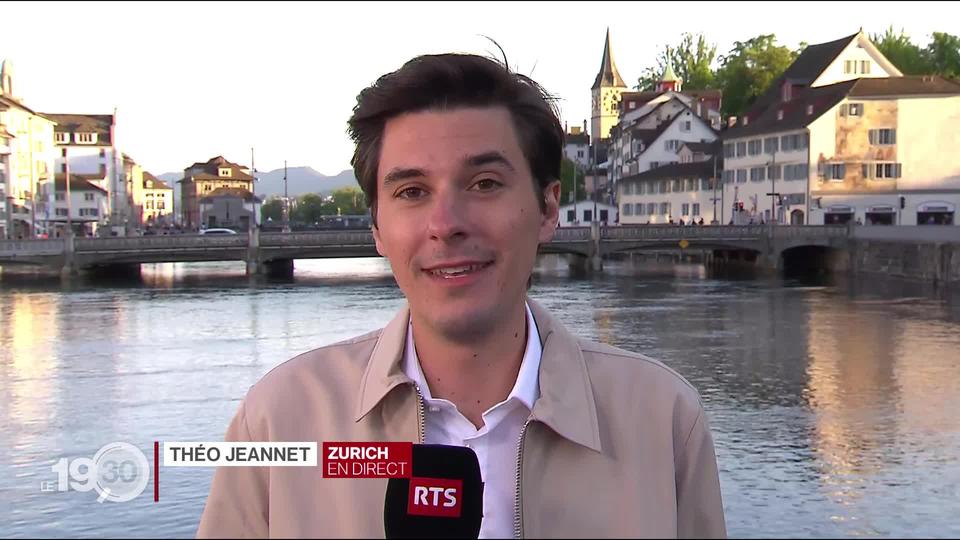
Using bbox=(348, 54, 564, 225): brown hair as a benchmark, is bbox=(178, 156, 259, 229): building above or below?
above

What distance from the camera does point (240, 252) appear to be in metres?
55.1

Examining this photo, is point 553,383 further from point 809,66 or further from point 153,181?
point 153,181

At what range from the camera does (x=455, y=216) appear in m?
2.23

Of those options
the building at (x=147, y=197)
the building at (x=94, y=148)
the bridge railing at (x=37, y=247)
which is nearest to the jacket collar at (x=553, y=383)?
the bridge railing at (x=37, y=247)

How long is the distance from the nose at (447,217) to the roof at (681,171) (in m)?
73.6

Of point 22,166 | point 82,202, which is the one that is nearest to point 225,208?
point 82,202

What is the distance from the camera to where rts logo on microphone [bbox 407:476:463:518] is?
1.76 meters

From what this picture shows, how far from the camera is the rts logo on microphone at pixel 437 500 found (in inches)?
69.2

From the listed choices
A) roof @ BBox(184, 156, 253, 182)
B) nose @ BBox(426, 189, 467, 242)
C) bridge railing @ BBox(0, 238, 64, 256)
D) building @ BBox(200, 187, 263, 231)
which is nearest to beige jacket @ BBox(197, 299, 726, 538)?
nose @ BBox(426, 189, 467, 242)

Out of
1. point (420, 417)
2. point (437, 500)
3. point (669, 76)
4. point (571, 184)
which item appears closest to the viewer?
point (437, 500)

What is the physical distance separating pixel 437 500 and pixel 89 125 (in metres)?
114

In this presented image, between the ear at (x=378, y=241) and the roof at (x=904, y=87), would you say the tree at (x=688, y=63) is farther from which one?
the ear at (x=378, y=241)

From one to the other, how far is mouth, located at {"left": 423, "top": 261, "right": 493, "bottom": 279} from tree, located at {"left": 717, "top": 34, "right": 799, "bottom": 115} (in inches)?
3641

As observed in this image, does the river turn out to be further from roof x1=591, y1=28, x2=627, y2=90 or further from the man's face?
roof x1=591, y1=28, x2=627, y2=90
